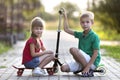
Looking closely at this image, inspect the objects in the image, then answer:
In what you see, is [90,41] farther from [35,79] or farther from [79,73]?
[35,79]

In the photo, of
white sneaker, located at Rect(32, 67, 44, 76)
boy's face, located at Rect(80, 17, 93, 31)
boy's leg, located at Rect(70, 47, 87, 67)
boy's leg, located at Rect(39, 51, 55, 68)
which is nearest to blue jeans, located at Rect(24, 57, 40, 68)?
boy's leg, located at Rect(39, 51, 55, 68)

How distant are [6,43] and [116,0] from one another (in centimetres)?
971

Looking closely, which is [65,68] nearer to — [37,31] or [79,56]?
[79,56]

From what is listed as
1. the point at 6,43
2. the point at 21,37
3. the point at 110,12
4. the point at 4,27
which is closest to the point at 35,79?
the point at 6,43

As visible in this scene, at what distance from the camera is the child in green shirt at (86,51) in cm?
848

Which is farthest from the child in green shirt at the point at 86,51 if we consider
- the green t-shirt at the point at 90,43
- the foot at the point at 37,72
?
the foot at the point at 37,72

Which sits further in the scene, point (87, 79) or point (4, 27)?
point (4, 27)

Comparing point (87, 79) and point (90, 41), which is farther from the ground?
point (90, 41)

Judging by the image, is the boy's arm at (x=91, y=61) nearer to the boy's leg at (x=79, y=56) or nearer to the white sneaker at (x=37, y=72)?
the boy's leg at (x=79, y=56)

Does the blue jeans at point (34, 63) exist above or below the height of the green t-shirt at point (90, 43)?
below

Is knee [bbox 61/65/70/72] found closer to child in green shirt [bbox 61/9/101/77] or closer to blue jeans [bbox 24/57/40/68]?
child in green shirt [bbox 61/9/101/77]

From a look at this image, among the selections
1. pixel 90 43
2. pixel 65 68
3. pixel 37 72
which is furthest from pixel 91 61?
pixel 37 72

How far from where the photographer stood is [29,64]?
28.3 ft

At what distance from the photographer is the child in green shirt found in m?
8.48
